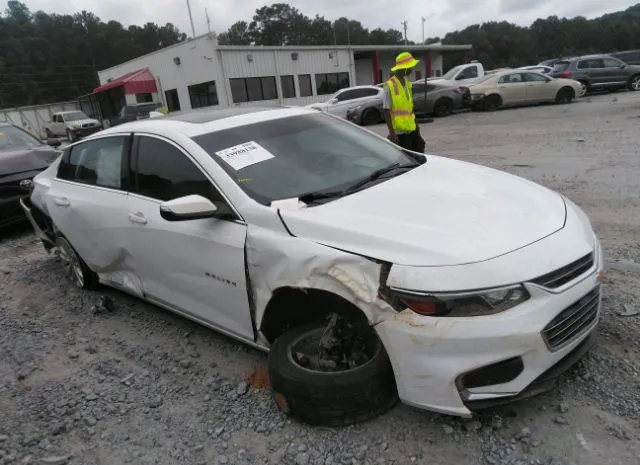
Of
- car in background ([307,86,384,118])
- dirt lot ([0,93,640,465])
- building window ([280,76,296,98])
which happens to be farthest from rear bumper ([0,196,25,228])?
building window ([280,76,296,98])

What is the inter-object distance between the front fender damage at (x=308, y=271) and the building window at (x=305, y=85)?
29.7m

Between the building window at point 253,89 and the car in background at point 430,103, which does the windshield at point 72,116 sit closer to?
the building window at point 253,89

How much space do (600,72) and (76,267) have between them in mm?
22206

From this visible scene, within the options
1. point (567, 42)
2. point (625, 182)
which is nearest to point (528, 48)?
point (567, 42)

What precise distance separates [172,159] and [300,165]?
2.71 ft

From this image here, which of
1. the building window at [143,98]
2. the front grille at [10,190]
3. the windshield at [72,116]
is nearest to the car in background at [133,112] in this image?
the windshield at [72,116]

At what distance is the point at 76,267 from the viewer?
4.69 m

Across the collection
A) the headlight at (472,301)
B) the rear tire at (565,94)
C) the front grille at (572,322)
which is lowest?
the rear tire at (565,94)

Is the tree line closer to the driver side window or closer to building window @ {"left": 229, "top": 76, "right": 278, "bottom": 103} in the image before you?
building window @ {"left": 229, "top": 76, "right": 278, "bottom": 103}

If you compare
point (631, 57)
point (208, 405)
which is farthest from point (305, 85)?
point (208, 405)

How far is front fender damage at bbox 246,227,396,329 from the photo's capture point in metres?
2.28

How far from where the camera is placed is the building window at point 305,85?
102ft

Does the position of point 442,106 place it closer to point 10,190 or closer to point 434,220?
point 10,190

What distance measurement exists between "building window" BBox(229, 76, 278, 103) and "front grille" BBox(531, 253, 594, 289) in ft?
88.0
